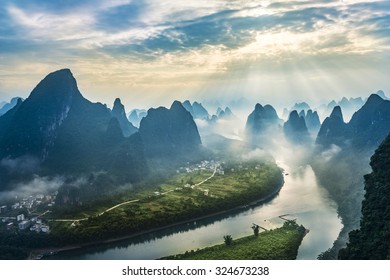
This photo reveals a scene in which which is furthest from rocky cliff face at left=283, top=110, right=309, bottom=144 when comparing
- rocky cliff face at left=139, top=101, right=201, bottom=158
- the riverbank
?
the riverbank

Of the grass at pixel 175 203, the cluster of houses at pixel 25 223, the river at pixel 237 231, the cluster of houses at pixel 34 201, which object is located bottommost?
the river at pixel 237 231

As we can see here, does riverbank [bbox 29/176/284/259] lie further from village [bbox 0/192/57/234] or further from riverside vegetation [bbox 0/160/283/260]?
village [bbox 0/192/57/234]

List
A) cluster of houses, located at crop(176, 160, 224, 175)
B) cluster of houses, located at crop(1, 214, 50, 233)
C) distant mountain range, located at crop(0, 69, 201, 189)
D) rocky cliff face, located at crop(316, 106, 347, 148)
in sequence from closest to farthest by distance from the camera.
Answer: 1. cluster of houses, located at crop(1, 214, 50, 233)
2. distant mountain range, located at crop(0, 69, 201, 189)
3. cluster of houses, located at crop(176, 160, 224, 175)
4. rocky cliff face, located at crop(316, 106, 347, 148)

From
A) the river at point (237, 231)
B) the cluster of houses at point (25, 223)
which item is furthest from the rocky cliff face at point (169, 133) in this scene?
the cluster of houses at point (25, 223)

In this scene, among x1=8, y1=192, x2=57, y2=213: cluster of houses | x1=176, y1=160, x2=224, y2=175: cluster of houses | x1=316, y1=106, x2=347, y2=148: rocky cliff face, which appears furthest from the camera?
x1=316, y1=106, x2=347, y2=148: rocky cliff face

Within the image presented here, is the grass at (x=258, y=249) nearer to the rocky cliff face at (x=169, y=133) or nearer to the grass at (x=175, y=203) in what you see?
the grass at (x=175, y=203)

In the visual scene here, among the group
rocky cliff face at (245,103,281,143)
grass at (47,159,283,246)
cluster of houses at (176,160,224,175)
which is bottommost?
grass at (47,159,283,246)
